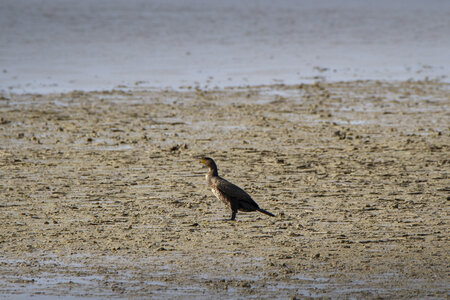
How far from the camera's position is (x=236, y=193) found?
952 centimetres

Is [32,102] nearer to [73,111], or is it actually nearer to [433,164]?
[73,111]

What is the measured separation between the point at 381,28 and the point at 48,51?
85.9ft

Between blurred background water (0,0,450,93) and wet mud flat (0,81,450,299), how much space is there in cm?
618

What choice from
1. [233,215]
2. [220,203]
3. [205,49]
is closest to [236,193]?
[233,215]

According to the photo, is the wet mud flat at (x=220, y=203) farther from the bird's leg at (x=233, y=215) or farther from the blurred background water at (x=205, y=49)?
the blurred background water at (x=205, y=49)

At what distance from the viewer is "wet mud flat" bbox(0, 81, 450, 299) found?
295 inches

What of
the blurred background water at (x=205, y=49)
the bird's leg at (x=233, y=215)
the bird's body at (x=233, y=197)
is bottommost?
the bird's leg at (x=233, y=215)

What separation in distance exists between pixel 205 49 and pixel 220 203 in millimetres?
26000

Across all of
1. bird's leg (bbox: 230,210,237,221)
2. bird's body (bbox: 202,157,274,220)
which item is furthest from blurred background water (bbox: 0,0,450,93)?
bird's leg (bbox: 230,210,237,221)

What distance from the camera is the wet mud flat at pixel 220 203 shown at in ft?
24.6

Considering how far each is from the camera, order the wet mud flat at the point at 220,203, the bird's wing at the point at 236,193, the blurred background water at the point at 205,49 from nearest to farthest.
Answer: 1. the wet mud flat at the point at 220,203
2. the bird's wing at the point at 236,193
3. the blurred background water at the point at 205,49

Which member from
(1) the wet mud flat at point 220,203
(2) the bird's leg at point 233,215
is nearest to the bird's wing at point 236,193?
(2) the bird's leg at point 233,215

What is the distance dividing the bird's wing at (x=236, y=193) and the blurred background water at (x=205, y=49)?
40.2 feet

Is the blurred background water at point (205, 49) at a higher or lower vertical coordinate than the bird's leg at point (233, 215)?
higher
